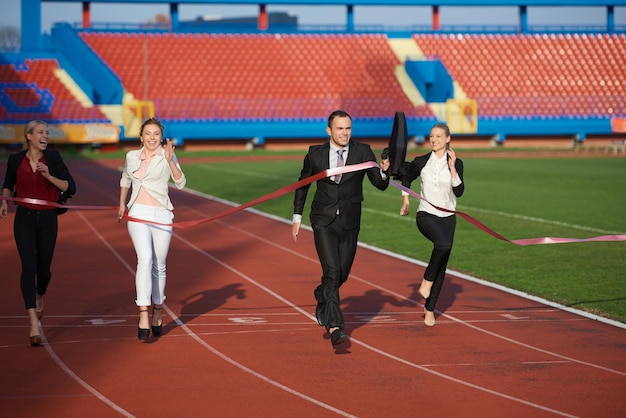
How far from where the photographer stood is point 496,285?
13.0 metres

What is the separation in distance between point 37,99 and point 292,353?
4334 cm

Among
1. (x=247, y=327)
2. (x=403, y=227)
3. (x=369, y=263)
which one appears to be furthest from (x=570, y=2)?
(x=247, y=327)

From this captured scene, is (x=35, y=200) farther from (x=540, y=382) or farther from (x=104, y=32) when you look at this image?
(x=104, y=32)

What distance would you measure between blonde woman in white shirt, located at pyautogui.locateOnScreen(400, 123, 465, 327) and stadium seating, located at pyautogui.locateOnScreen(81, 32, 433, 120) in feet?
138

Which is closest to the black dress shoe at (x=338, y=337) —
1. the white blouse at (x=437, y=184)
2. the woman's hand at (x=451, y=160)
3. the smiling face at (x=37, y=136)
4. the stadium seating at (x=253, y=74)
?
the white blouse at (x=437, y=184)

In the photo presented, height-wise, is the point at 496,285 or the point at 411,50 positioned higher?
the point at 411,50

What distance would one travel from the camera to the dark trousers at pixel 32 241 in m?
9.25

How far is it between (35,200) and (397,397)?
149 inches

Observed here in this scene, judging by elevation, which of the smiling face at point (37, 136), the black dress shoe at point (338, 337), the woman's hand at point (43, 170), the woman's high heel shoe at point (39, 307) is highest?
the smiling face at point (37, 136)

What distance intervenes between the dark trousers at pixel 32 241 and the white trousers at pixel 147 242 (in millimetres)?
736

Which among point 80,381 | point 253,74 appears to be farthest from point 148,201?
point 253,74

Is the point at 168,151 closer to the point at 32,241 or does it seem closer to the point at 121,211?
the point at 121,211

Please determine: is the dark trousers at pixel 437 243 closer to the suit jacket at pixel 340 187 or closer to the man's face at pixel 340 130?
the suit jacket at pixel 340 187

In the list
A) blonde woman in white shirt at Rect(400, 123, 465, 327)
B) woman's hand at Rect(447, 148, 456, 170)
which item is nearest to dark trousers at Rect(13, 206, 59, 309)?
blonde woman in white shirt at Rect(400, 123, 465, 327)
